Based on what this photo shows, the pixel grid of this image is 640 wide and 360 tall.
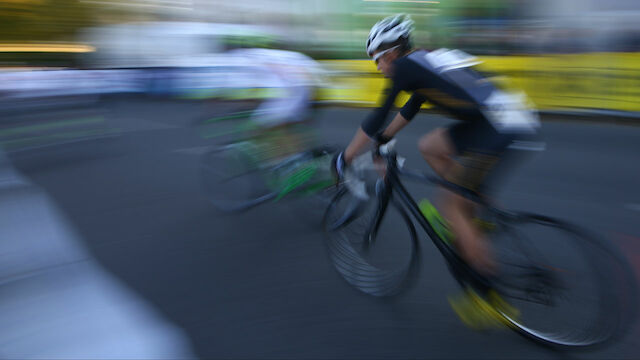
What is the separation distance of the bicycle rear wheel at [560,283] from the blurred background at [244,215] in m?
0.14

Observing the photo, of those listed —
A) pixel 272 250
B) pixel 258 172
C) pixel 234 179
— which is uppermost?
pixel 258 172

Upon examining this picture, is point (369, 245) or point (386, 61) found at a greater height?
point (386, 61)

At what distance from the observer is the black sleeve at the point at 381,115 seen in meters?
2.89

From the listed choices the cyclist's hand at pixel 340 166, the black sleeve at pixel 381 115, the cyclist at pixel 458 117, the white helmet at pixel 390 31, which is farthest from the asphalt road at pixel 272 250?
the white helmet at pixel 390 31

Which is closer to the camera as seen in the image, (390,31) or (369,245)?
(390,31)

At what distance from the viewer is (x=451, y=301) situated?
3283 mm

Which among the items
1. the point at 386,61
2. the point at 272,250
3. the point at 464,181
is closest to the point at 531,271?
the point at 464,181

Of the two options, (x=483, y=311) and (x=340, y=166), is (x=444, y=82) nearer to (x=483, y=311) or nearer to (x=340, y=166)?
(x=340, y=166)

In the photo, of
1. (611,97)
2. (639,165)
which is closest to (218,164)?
(639,165)

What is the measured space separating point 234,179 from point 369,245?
89.2 inches

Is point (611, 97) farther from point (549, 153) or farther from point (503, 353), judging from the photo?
point (503, 353)

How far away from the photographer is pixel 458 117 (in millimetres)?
2830

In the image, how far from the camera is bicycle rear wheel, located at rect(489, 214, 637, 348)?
254cm

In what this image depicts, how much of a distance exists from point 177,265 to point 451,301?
200cm
